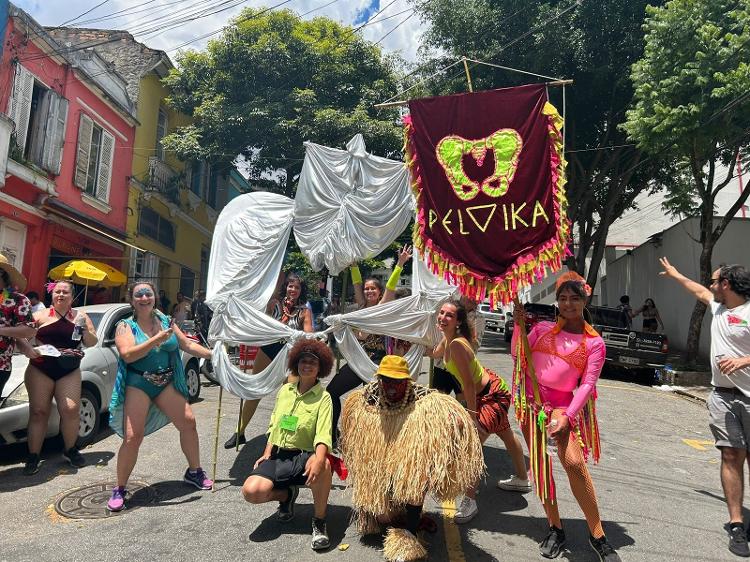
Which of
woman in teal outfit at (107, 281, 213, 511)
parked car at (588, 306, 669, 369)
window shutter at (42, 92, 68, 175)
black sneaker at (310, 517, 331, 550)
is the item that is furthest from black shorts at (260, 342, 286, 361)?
window shutter at (42, 92, 68, 175)

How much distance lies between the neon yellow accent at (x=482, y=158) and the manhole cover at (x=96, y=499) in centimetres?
349

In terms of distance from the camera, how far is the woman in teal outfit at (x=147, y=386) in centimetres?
408

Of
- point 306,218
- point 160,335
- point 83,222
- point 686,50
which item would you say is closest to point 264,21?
point 83,222

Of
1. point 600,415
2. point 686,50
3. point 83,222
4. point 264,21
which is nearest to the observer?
point 600,415

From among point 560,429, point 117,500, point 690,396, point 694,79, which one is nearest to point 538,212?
point 560,429

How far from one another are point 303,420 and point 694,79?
992 centimetres

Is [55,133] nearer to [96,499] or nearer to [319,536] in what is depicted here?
[96,499]

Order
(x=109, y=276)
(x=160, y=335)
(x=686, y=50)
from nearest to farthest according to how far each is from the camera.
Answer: (x=160, y=335)
(x=686, y=50)
(x=109, y=276)

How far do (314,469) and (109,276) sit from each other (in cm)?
1163

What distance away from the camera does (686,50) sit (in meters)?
9.98

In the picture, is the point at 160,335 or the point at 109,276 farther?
the point at 109,276

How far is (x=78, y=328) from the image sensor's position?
505 centimetres

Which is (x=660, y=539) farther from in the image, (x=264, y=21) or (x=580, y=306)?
(x=264, y=21)

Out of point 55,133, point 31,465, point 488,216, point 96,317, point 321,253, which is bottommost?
point 31,465
